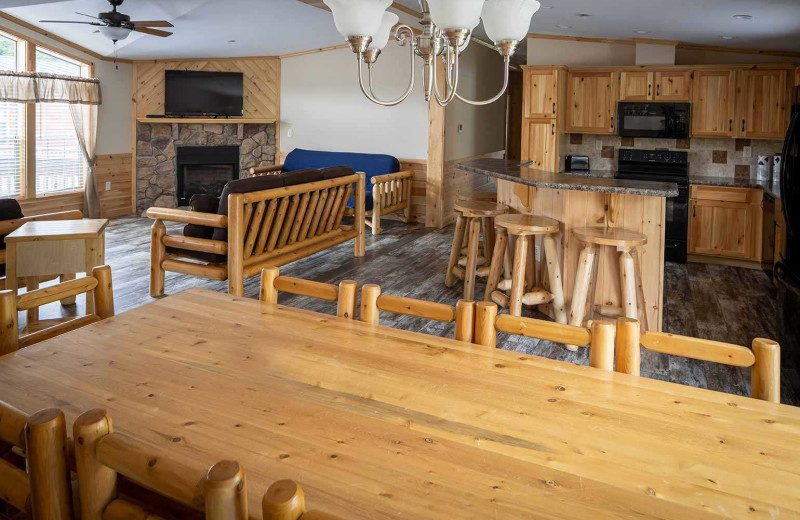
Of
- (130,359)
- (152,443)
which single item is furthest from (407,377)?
(130,359)

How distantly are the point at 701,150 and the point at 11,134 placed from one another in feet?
26.1

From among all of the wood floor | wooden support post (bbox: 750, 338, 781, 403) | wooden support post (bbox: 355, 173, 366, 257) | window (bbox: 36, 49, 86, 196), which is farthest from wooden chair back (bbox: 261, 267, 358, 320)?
window (bbox: 36, 49, 86, 196)

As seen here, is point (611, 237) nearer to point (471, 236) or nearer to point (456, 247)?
point (471, 236)

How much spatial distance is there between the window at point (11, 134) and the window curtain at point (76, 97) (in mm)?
185

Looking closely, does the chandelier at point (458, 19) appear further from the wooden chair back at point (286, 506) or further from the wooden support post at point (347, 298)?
the wooden chair back at point (286, 506)

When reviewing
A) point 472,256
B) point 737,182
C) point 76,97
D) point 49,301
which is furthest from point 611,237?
point 76,97

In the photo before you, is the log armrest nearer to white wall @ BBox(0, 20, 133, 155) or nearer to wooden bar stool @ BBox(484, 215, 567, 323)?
wooden bar stool @ BBox(484, 215, 567, 323)

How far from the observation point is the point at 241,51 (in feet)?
30.7

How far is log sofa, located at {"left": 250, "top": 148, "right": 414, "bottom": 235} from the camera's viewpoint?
802 centimetres

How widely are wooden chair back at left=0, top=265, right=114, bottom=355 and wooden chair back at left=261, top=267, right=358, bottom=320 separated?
1.63 feet

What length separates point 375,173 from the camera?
28.8 ft

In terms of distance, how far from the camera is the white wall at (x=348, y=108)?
8.84 meters

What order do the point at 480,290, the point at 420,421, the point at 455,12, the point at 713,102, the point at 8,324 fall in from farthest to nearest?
the point at 713,102 < the point at 480,290 < the point at 455,12 < the point at 8,324 < the point at 420,421

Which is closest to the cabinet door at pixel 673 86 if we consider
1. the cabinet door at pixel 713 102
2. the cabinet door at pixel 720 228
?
the cabinet door at pixel 713 102
